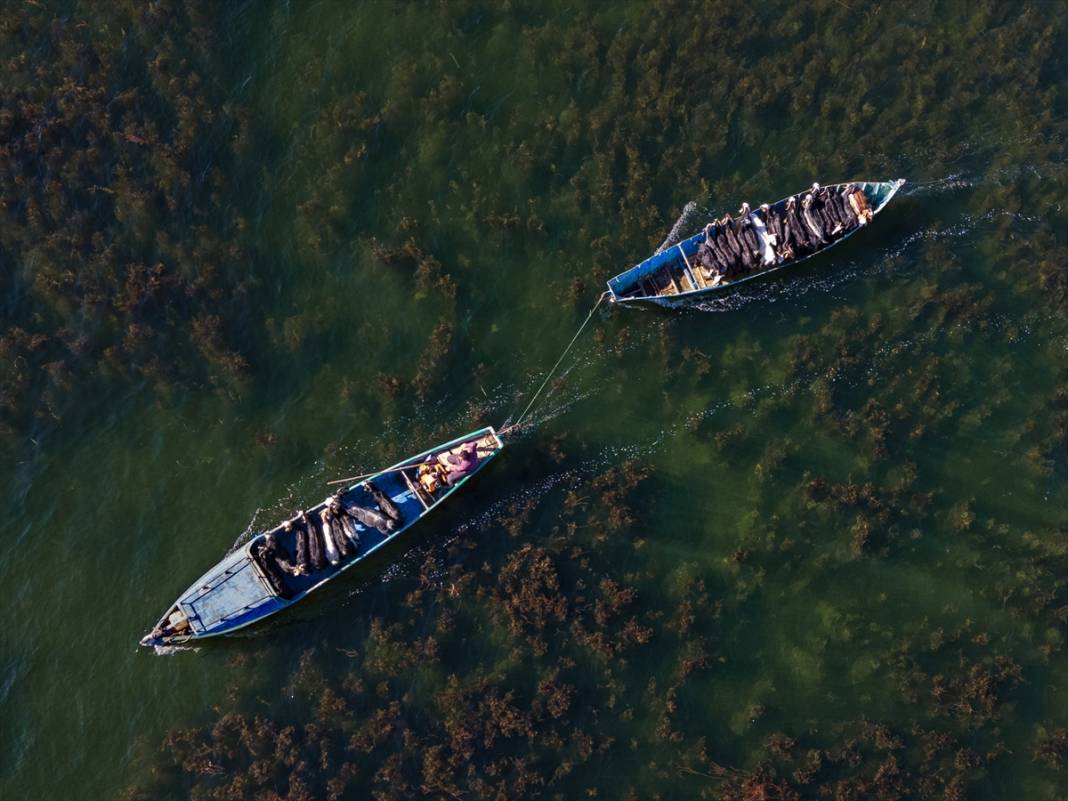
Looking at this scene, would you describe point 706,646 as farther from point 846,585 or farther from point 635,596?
point 846,585

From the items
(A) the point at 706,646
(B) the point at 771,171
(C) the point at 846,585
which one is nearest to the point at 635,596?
(A) the point at 706,646

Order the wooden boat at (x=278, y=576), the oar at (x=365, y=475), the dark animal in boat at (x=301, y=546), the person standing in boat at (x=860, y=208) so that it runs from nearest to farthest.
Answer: the wooden boat at (x=278, y=576), the dark animal in boat at (x=301, y=546), the oar at (x=365, y=475), the person standing in boat at (x=860, y=208)

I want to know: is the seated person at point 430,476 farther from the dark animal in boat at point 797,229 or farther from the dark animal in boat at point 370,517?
the dark animal in boat at point 797,229

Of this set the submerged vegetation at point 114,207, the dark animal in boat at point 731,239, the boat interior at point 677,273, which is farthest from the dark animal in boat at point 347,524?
the dark animal in boat at point 731,239

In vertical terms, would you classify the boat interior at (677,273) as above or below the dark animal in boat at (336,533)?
above

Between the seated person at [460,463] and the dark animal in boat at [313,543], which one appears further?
the seated person at [460,463]

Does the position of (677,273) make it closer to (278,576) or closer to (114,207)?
(278,576)
